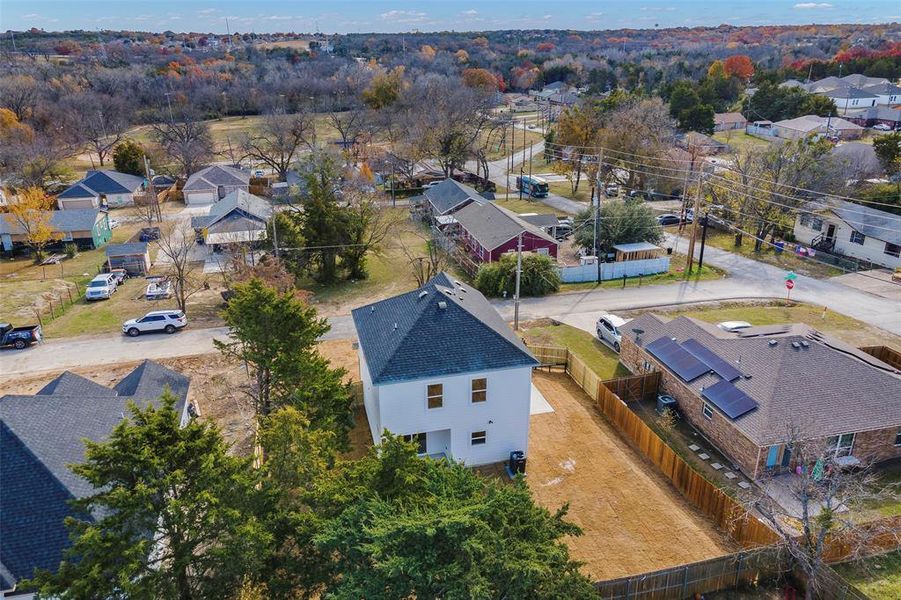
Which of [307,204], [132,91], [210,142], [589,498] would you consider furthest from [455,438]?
[132,91]

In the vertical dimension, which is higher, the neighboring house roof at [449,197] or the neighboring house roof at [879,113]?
the neighboring house roof at [879,113]

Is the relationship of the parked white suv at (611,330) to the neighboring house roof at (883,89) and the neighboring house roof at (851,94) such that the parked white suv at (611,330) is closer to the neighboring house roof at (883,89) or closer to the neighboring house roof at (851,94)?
the neighboring house roof at (851,94)

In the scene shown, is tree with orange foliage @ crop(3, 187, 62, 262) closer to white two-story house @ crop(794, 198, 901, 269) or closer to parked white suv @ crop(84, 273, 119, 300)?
parked white suv @ crop(84, 273, 119, 300)

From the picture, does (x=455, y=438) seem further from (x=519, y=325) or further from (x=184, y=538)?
(x=519, y=325)

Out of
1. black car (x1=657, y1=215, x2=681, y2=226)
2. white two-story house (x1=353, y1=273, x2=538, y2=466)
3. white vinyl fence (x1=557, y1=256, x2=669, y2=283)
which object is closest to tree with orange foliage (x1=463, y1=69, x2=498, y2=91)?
black car (x1=657, y1=215, x2=681, y2=226)

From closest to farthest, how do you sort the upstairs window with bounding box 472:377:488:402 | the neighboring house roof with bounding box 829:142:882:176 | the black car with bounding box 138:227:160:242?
1. the upstairs window with bounding box 472:377:488:402
2. the black car with bounding box 138:227:160:242
3. the neighboring house roof with bounding box 829:142:882:176

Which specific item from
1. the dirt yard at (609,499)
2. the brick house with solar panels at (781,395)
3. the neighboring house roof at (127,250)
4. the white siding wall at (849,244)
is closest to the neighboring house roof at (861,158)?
the white siding wall at (849,244)

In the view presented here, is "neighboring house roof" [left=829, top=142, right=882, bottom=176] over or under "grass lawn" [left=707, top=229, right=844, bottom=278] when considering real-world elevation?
over
